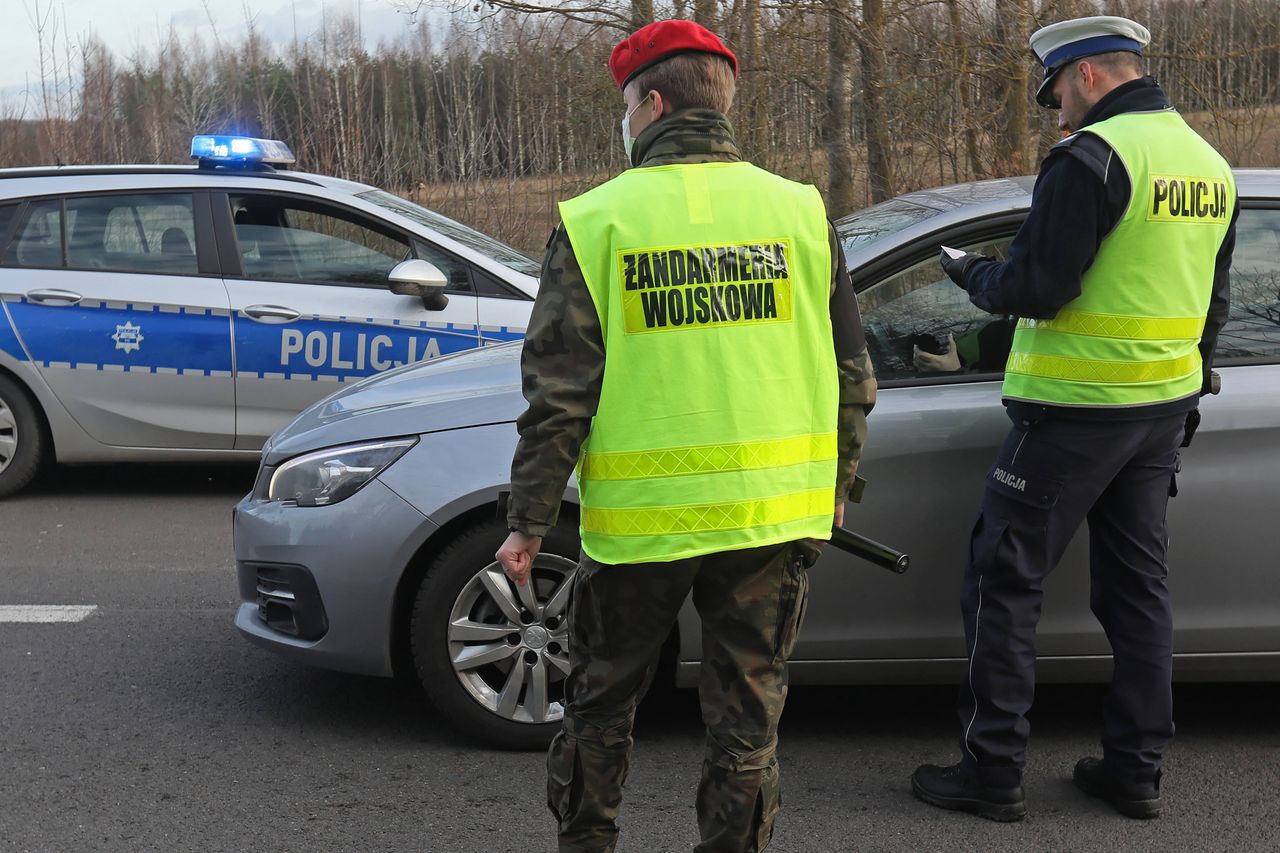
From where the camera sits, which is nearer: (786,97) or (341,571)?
(341,571)

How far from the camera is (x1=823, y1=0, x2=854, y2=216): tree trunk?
952 centimetres

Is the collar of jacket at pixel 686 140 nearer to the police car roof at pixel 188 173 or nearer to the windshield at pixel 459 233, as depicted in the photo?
the windshield at pixel 459 233

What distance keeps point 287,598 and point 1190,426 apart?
8.15ft

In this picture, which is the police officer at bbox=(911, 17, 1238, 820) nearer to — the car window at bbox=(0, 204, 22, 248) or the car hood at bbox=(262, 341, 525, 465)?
the car hood at bbox=(262, 341, 525, 465)

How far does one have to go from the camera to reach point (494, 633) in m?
3.73

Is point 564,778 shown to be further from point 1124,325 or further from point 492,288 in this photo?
point 492,288

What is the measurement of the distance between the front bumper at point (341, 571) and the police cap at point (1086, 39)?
79.5 inches

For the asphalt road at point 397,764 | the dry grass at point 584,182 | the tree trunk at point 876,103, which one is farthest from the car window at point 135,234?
the tree trunk at point 876,103

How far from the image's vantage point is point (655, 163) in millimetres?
2510

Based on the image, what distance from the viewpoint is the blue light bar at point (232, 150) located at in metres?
6.89

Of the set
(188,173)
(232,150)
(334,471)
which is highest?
(232,150)

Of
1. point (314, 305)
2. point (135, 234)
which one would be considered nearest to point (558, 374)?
point (314, 305)

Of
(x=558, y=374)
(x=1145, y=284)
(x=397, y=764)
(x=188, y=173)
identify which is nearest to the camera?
(x=558, y=374)

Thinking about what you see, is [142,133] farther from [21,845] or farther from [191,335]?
[21,845]
